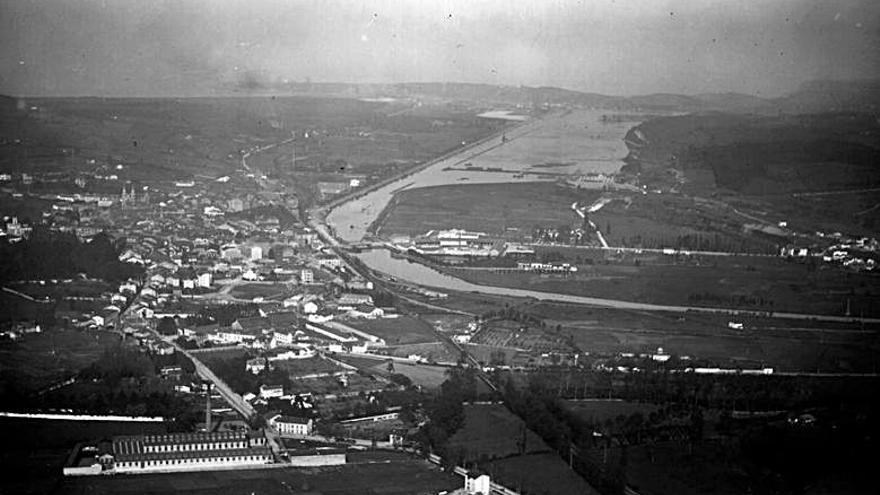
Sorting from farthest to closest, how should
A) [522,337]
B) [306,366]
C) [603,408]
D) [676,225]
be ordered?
[676,225] → [522,337] → [306,366] → [603,408]

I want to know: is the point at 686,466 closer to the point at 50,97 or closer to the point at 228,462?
the point at 228,462

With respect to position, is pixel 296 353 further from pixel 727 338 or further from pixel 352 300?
pixel 727 338

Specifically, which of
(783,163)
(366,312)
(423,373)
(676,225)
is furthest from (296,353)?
(783,163)

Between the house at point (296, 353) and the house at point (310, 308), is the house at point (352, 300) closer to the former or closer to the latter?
the house at point (310, 308)

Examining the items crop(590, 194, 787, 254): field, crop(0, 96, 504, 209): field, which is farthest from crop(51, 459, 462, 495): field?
crop(0, 96, 504, 209): field

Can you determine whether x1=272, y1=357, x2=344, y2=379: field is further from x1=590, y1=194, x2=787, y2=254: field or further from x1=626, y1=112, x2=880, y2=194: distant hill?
x1=626, y1=112, x2=880, y2=194: distant hill

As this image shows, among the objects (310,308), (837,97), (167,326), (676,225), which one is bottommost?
(167,326)
